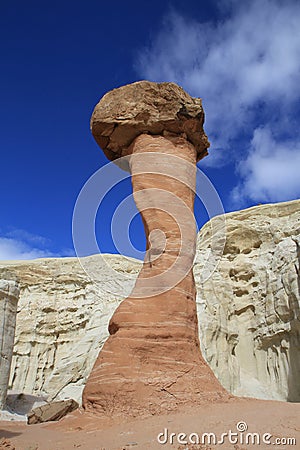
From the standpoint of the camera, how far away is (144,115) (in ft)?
33.6

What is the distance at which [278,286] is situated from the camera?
16.2 metres

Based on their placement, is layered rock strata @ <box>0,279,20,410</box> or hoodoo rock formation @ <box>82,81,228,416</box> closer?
hoodoo rock formation @ <box>82,81,228,416</box>

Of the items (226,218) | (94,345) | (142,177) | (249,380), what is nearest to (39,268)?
(94,345)

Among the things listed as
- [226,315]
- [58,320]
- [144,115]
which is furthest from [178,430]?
[58,320]

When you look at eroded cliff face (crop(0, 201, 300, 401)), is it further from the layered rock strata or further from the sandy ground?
the sandy ground

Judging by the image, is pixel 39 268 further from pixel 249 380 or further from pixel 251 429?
pixel 251 429

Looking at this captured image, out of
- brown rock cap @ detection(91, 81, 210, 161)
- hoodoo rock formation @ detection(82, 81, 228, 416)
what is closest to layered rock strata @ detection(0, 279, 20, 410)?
hoodoo rock formation @ detection(82, 81, 228, 416)

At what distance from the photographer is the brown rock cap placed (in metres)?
10.2

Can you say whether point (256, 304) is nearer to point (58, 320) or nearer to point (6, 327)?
point (6, 327)

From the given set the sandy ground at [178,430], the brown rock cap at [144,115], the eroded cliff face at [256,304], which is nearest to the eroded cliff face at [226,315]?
the eroded cliff face at [256,304]

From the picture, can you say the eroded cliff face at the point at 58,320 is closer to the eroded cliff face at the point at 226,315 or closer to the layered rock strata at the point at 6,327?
the eroded cliff face at the point at 226,315

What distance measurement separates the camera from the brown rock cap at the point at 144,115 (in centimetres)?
1023

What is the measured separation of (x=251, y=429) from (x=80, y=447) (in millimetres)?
2210

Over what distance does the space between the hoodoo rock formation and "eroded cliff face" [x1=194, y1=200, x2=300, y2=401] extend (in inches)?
272
